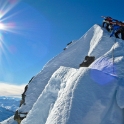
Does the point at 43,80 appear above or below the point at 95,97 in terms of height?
above

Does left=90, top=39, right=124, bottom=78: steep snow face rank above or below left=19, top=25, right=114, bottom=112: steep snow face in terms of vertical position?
below

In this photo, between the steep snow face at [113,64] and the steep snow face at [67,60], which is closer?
the steep snow face at [113,64]

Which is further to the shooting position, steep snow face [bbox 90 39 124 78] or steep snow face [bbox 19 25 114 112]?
steep snow face [bbox 19 25 114 112]

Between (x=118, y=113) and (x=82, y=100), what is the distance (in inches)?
86.8

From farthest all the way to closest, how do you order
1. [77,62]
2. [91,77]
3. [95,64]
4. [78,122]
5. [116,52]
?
1. [77,62]
2. [116,52]
3. [95,64]
4. [91,77]
5. [78,122]

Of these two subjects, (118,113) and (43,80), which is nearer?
(118,113)

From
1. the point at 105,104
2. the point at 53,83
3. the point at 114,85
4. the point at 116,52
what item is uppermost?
the point at 116,52

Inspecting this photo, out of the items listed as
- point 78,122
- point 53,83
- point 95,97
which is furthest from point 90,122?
point 53,83

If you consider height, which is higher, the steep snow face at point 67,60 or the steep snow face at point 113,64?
the steep snow face at point 67,60

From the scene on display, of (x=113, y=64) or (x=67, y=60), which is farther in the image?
(x=67, y=60)

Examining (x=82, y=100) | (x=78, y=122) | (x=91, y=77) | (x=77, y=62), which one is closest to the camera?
(x=78, y=122)

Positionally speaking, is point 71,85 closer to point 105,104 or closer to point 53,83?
point 105,104

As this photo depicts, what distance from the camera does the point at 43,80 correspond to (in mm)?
30203

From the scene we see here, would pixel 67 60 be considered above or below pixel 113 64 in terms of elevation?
above
